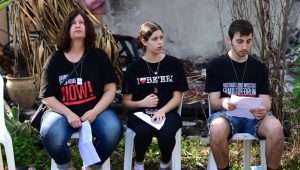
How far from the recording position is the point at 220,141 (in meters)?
4.80

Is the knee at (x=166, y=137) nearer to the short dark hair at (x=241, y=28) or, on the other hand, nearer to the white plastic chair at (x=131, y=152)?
the white plastic chair at (x=131, y=152)

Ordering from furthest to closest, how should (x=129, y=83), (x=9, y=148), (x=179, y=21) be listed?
(x=179, y=21) < (x=129, y=83) < (x=9, y=148)

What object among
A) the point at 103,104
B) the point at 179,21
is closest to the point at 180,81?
the point at 103,104

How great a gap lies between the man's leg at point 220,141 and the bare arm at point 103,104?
2.82 ft

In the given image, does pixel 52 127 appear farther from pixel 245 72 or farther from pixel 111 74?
pixel 245 72

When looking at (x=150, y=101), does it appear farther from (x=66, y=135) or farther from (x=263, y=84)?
(x=263, y=84)

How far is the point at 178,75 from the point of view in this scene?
17.0 ft

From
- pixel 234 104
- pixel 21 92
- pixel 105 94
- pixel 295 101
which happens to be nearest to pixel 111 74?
pixel 105 94

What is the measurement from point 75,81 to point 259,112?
146 centimetres

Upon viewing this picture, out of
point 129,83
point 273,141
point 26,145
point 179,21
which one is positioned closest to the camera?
point 273,141

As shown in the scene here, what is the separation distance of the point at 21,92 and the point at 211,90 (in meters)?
2.56

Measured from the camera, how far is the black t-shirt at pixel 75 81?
16.6 ft

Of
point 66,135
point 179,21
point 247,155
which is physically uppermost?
point 179,21

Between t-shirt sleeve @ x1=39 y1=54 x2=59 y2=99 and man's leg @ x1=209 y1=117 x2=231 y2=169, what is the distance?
4.18 feet
